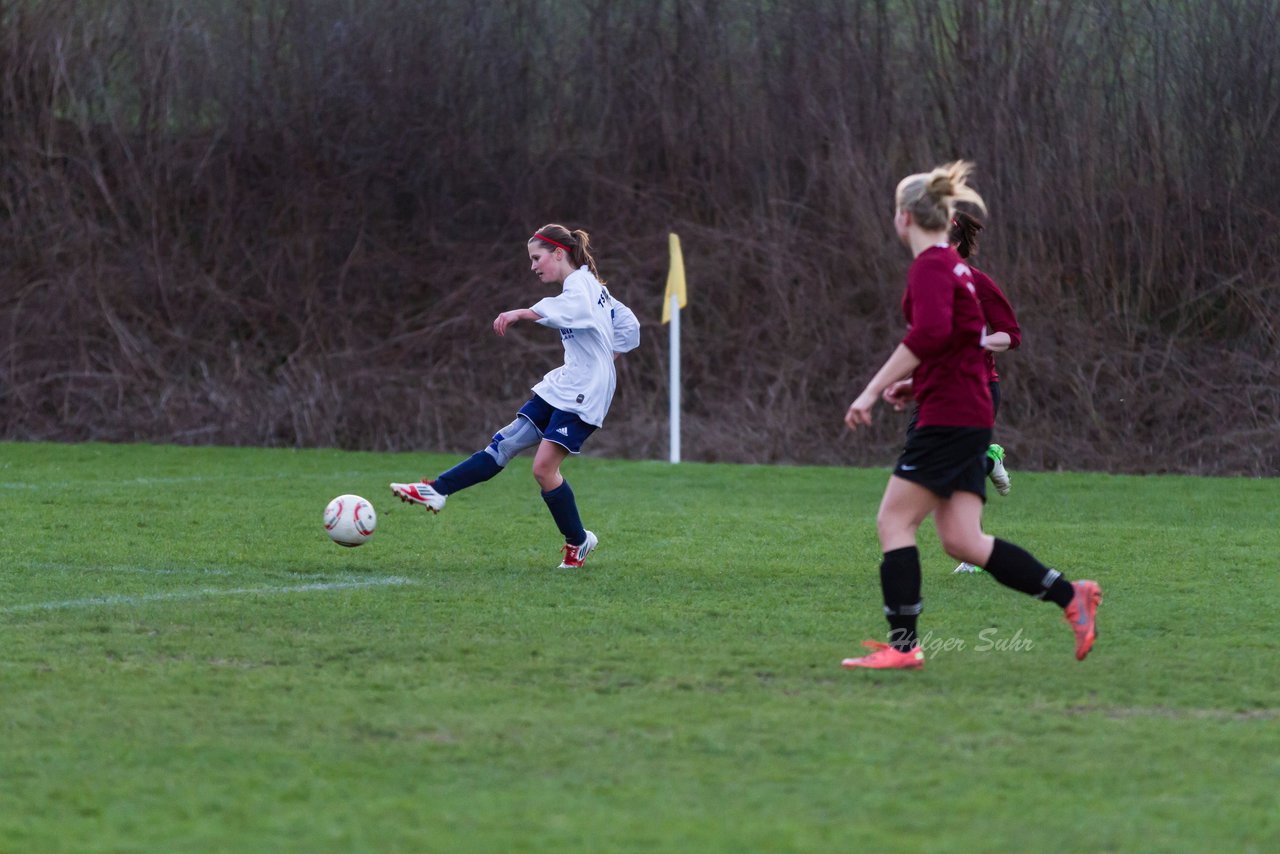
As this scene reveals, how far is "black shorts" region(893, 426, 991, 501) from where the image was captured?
5418 millimetres

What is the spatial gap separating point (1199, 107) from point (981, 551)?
13001 millimetres

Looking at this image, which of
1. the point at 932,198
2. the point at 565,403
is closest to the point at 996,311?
the point at 565,403

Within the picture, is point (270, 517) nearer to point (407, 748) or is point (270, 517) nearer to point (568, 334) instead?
point (568, 334)

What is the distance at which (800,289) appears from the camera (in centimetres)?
Answer: 1788

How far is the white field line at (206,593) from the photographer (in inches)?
268

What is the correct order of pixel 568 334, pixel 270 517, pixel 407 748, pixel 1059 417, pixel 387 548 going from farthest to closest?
pixel 1059 417 < pixel 270 517 < pixel 387 548 < pixel 568 334 < pixel 407 748

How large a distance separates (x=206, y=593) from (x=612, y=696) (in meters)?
2.87

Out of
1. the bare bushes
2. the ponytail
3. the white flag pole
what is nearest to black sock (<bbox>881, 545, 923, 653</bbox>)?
the ponytail

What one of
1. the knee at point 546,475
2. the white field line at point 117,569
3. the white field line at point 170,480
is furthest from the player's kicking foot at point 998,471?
the white field line at point 170,480

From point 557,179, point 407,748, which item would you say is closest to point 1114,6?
point 557,179

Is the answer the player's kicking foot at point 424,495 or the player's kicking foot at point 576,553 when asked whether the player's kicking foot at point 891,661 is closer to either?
the player's kicking foot at point 576,553

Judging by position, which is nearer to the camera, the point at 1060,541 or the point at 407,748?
the point at 407,748

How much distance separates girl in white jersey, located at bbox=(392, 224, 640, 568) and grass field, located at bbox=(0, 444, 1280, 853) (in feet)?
1.20

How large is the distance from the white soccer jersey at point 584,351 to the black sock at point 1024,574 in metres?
3.02
